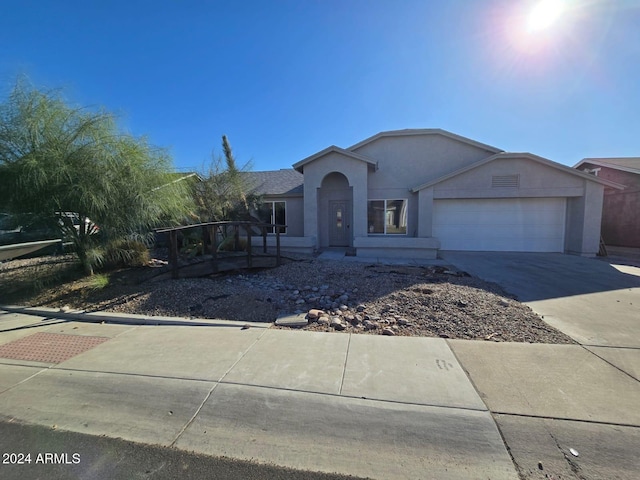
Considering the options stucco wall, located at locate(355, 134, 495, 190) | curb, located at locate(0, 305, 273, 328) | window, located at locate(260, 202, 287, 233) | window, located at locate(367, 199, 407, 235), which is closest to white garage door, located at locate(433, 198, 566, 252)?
window, located at locate(367, 199, 407, 235)

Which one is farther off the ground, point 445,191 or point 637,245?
point 445,191

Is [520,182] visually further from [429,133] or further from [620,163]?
[620,163]

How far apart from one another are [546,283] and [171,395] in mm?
8796

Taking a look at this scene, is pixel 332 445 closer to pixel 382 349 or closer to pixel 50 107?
pixel 382 349

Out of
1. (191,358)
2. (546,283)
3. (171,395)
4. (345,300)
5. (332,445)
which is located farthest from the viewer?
(546,283)

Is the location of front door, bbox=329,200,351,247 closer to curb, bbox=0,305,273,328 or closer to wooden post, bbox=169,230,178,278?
wooden post, bbox=169,230,178,278

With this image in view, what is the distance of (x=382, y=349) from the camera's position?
156 inches

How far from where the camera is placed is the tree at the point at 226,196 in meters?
11.9

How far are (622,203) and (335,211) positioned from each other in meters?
14.9

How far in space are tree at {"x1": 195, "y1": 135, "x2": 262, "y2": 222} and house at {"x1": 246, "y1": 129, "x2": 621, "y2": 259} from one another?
1.41m

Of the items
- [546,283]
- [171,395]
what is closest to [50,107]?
[171,395]

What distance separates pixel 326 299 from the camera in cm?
612

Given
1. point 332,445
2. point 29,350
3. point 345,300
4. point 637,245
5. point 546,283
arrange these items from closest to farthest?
point 332,445
point 29,350
point 345,300
point 546,283
point 637,245

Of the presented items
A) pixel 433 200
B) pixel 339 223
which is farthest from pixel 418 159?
pixel 339 223
